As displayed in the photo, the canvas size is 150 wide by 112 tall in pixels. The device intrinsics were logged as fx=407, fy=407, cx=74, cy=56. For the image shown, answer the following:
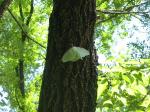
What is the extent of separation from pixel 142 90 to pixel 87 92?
1.36ft

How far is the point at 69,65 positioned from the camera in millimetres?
2717

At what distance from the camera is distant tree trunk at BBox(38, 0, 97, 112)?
8.81 ft

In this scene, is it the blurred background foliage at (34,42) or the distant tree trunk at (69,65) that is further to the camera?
the blurred background foliage at (34,42)

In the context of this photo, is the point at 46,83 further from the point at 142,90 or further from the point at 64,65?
the point at 142,90

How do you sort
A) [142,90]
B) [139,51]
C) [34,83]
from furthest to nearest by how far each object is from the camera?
[34,83] < [139,51] < [142,90]

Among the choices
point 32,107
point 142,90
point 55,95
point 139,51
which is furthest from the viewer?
point 32,107

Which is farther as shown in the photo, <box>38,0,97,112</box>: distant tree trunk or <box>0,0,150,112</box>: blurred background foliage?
<box>0,0,150,112</box>: blurred background foliage

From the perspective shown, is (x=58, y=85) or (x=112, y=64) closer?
(x=58, y=85)

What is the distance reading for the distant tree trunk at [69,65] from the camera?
2.69 m

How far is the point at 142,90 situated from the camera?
9.41 ft

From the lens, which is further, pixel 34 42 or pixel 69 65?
pixel 34 42

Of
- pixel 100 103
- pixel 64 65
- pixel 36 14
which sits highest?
pixel 36 14

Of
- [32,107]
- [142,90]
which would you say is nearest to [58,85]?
[142,90]

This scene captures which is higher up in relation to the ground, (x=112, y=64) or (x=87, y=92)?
(x=112, y=64)
